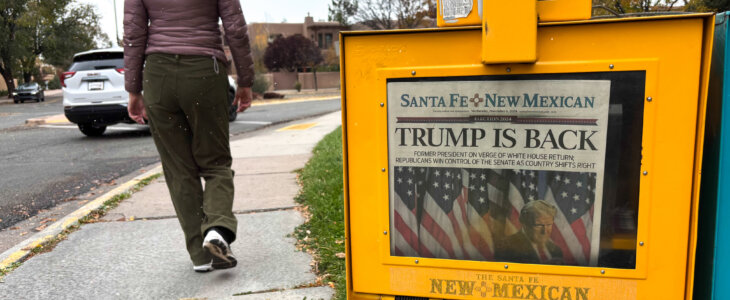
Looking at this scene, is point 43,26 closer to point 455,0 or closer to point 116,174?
point 116,174

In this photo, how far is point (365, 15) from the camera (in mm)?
27219

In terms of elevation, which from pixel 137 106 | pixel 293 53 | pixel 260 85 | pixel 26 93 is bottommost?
pixel 26 93

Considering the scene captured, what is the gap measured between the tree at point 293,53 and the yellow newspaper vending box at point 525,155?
5285 cm

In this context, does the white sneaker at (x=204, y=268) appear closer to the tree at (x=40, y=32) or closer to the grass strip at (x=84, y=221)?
the grass strip at (x=84, y=221)

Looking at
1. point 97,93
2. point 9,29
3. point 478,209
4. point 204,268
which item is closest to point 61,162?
point 97,93

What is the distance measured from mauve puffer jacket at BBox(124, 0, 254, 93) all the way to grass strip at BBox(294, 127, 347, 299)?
1236 millimetres

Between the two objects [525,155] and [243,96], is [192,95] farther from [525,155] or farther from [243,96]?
[525,155]

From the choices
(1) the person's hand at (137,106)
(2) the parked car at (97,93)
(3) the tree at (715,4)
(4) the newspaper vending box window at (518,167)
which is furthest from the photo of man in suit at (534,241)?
(2) the parked car at (97,93)

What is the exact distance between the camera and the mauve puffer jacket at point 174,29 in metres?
2.81

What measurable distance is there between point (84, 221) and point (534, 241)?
3.56m

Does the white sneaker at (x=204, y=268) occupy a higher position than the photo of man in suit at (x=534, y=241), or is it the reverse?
the photo of man in suit at (x=534, y=241)

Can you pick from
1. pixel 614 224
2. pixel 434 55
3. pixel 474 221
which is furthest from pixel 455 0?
pixel 614 224

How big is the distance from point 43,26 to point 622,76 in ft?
161

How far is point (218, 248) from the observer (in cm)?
285
